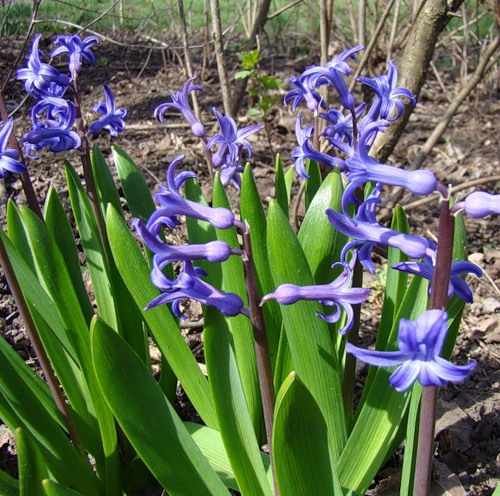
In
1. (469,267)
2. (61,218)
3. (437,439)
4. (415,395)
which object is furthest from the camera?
(437,439)

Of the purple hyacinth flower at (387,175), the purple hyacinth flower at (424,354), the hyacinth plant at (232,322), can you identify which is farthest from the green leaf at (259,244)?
the purple hyacinth flower at (424,354)

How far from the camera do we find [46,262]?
6.34ft

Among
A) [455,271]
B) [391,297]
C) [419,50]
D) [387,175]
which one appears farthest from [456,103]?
[387,175]

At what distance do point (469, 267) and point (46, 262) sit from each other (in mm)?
1248

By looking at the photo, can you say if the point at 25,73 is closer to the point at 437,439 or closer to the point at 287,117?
the point at 437,439

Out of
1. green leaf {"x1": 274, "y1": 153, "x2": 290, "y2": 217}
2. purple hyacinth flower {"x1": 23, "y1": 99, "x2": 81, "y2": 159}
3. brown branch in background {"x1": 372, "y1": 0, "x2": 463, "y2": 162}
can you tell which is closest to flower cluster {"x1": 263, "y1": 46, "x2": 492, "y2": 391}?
green leaf {"x1": 274, "y1": 153, "x2": 290, "y2": 217}

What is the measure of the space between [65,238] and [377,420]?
1201mm

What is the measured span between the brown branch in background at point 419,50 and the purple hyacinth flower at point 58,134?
1549 mm

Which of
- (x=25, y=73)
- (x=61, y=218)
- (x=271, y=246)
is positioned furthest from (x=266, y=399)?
(x=25, y=73)

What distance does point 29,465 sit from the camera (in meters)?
1.31

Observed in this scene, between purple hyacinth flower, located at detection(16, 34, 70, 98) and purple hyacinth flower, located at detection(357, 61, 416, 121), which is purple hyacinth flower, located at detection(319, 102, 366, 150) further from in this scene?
purple hyacinth flower, located at detection(16, 34, 70, 98)

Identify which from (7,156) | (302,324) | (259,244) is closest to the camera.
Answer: (302,324)

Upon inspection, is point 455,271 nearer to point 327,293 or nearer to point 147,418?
point 327,293

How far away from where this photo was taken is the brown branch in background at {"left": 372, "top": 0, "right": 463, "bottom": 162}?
9.29ft
